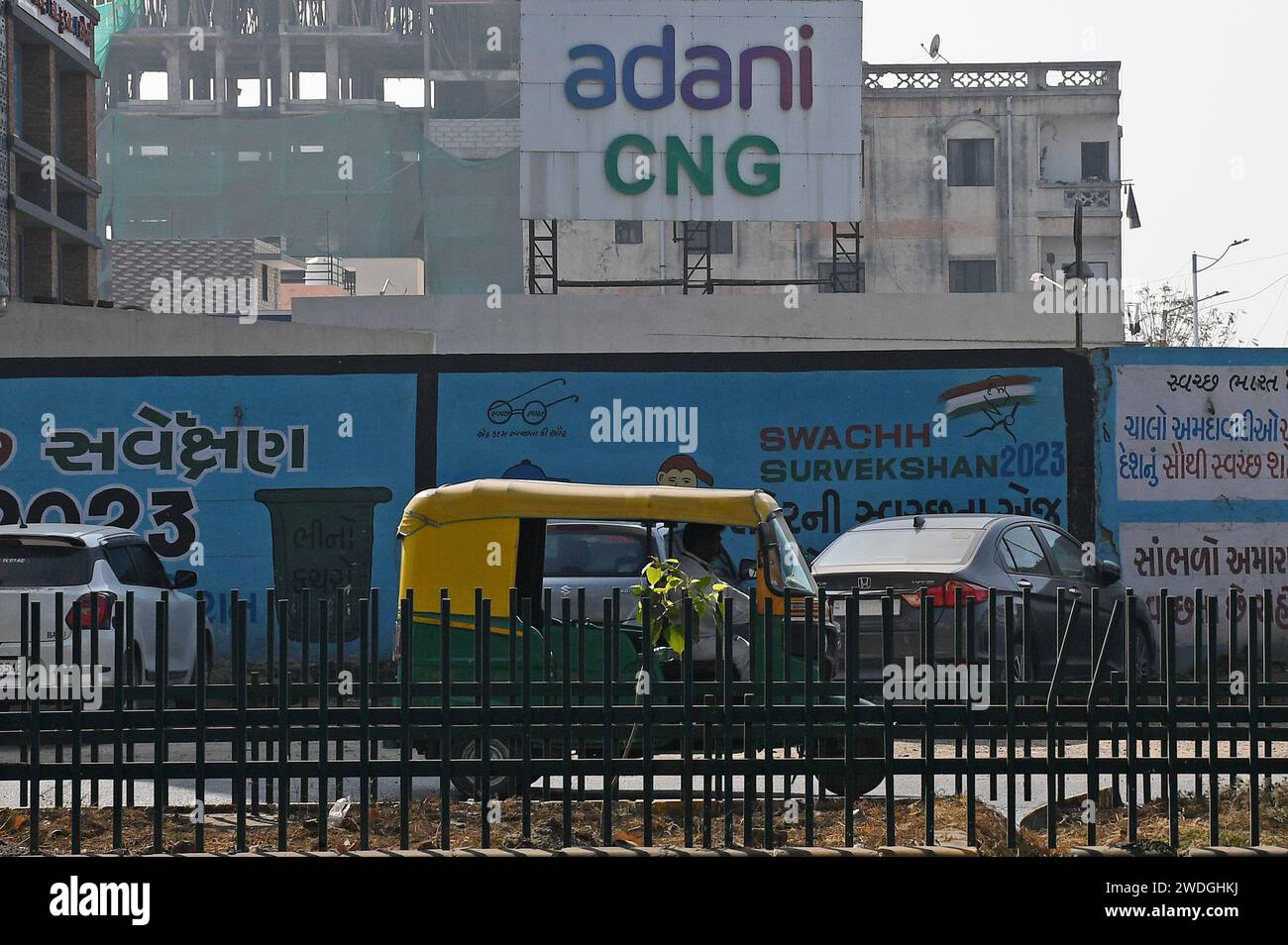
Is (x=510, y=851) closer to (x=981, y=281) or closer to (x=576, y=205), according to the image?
(x=576, y=205)

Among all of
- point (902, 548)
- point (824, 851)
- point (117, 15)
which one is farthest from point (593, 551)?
point (117, 15)

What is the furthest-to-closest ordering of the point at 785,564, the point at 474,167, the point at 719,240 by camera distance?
the point at 474,167, the point at 719,240, the point at 785,564

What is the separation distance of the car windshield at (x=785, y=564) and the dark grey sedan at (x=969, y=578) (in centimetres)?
72

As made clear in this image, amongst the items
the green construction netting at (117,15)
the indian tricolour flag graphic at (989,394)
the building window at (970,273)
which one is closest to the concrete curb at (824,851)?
the indian tricolour flag graphic at (989,394)

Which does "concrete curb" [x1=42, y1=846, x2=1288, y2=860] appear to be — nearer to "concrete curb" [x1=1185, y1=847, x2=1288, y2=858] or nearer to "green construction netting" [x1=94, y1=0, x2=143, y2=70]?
"concrete curb" [x1=1185, y1=847, x2=1288, y2=858]

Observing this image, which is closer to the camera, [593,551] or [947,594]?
[593,551]

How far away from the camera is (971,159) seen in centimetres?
5906

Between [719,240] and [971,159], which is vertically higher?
[971,159]

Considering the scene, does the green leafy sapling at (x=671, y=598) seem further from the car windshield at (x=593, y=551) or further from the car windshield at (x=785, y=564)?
the car windshield at (x=593, y=551)

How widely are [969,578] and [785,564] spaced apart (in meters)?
2.72

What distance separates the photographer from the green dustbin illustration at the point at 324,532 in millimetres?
17938

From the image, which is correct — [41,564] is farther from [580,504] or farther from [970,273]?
[970,273]
